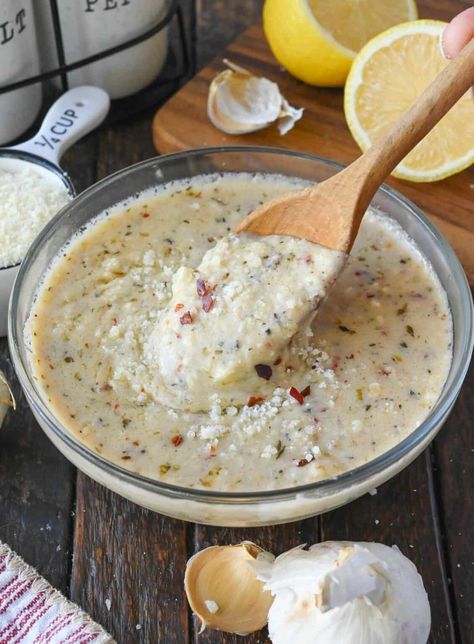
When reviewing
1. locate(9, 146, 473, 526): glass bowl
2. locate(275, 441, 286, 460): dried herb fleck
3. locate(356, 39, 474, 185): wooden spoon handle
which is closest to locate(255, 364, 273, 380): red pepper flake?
locate(275, 441, 286, 460): dried herb fleck

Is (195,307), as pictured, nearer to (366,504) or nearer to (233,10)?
(366,504)

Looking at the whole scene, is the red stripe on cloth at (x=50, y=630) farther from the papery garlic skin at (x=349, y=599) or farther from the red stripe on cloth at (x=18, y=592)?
the papery garlic skin at (x=349, y=599)

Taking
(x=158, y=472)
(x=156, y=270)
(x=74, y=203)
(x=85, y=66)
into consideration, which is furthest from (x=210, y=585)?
(x=85, y=66)

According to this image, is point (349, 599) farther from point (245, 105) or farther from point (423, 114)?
point (245, 105)

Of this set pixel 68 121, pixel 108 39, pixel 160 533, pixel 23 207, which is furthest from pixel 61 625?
pixel 108 39

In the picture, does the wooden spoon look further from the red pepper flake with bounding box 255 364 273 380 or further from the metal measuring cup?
the metal measuring cup
